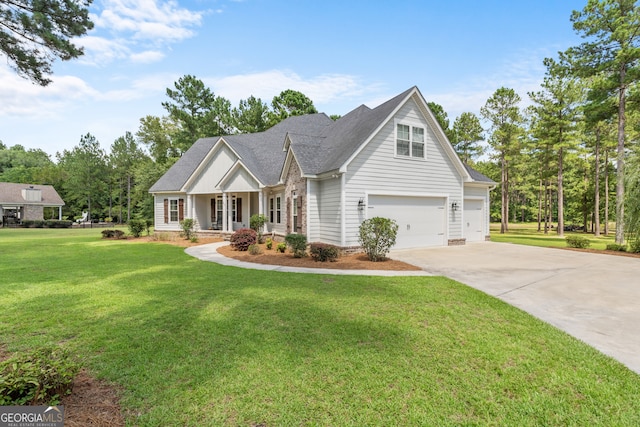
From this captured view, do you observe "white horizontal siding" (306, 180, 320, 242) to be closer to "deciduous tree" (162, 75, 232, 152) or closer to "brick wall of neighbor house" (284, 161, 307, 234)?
"brick wall of neighbor house" (284, 161, 307, 234)

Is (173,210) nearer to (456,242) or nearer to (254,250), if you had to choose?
(254,250)

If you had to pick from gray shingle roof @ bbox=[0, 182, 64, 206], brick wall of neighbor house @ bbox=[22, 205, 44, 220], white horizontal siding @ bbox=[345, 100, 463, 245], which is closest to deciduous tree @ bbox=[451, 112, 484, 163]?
white horizontal siding @ bbox=[345, 100, 463, 245]

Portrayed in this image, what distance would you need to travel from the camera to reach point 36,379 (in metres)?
2.59

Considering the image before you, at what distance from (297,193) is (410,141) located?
5.85 m

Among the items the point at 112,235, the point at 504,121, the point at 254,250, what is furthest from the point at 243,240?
the point at 504,121

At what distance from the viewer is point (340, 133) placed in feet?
54.1

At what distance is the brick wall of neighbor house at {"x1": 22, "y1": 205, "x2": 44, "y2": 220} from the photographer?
3644 cm

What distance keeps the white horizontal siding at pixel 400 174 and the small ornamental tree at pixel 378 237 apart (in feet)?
4.58

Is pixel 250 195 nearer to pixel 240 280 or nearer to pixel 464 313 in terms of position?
pixel 240 280

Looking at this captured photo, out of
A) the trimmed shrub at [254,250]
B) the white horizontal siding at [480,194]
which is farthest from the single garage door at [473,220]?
the trimmed shrub at [254,250]

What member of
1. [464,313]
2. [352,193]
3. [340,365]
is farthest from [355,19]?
[340,365]

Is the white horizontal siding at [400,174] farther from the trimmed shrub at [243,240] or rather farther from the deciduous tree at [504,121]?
the deciduous tree at [504,121]

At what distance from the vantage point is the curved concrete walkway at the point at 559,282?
15.1ft

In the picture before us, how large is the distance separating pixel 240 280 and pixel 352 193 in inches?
243
